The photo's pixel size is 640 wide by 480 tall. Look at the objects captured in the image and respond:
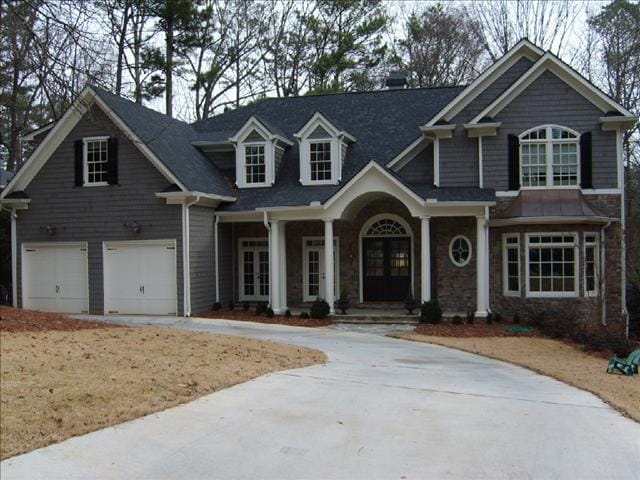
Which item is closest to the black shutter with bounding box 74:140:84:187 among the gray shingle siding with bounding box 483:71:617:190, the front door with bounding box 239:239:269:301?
the front door with bounding box 239:239:269:301

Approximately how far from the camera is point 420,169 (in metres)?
21.7

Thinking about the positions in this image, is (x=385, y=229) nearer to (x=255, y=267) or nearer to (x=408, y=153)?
(x=408, y=153)

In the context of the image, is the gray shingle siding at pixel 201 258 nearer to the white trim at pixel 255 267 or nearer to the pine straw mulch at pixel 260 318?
the pine straw mulch at pixel 260 318

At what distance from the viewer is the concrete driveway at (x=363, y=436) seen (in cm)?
618

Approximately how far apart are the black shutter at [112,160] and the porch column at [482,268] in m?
10.9

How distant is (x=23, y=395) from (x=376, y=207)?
15.5m

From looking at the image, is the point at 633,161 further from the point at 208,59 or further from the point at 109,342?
the point at 109,342

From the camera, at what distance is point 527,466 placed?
6504 millimetres

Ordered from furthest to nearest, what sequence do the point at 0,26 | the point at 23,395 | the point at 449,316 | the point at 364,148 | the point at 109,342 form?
1. the point at 364,148
2. the point at 449,316
3. the point at 0,26
4. the point at 109,342
5. the point at 23,395

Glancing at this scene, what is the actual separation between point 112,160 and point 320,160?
21.6 ft

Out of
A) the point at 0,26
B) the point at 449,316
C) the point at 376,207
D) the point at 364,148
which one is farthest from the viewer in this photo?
the point at 364,148

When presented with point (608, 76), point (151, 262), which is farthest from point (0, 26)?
point (608, 76)

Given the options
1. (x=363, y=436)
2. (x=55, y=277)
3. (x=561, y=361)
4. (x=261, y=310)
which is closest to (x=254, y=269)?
(x=261, y=310)

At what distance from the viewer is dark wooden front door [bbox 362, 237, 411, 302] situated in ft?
72.3
